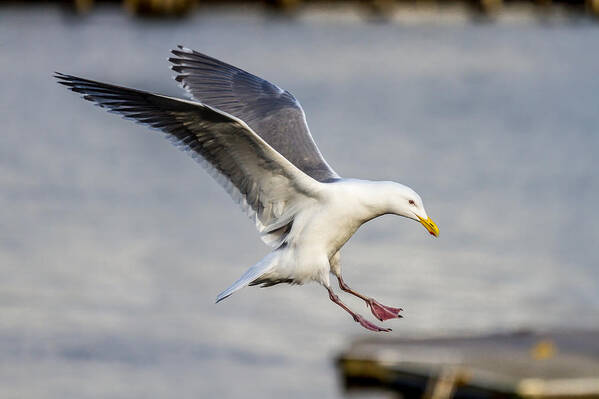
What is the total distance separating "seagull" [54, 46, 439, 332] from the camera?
22.7 feet

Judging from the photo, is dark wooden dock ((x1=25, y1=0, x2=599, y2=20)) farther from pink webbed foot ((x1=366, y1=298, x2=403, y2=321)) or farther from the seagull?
pink webbed foot ((x1=366, y1=298, x2=403, y2=321))

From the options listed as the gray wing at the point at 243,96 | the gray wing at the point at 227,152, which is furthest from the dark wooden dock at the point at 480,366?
the gray wing at the point at 227,152

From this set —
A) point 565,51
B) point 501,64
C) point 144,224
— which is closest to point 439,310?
point 144,224

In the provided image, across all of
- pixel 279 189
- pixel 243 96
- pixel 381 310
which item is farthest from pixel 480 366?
pixel 279 189

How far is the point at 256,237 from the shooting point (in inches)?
826

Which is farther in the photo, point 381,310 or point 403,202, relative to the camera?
point 381,310

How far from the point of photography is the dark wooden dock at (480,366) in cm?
1293

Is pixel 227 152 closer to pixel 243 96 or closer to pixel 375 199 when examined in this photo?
pixel 375 199

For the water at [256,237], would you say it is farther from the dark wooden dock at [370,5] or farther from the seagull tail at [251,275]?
the dark wooden dock at [370,5]

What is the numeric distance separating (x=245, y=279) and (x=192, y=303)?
37.4ft

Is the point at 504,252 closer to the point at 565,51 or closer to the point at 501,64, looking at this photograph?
the point at 501,64

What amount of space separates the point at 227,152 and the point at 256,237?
543 inches

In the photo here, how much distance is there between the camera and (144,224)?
23047 mm

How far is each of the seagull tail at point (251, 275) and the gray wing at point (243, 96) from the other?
976mm
